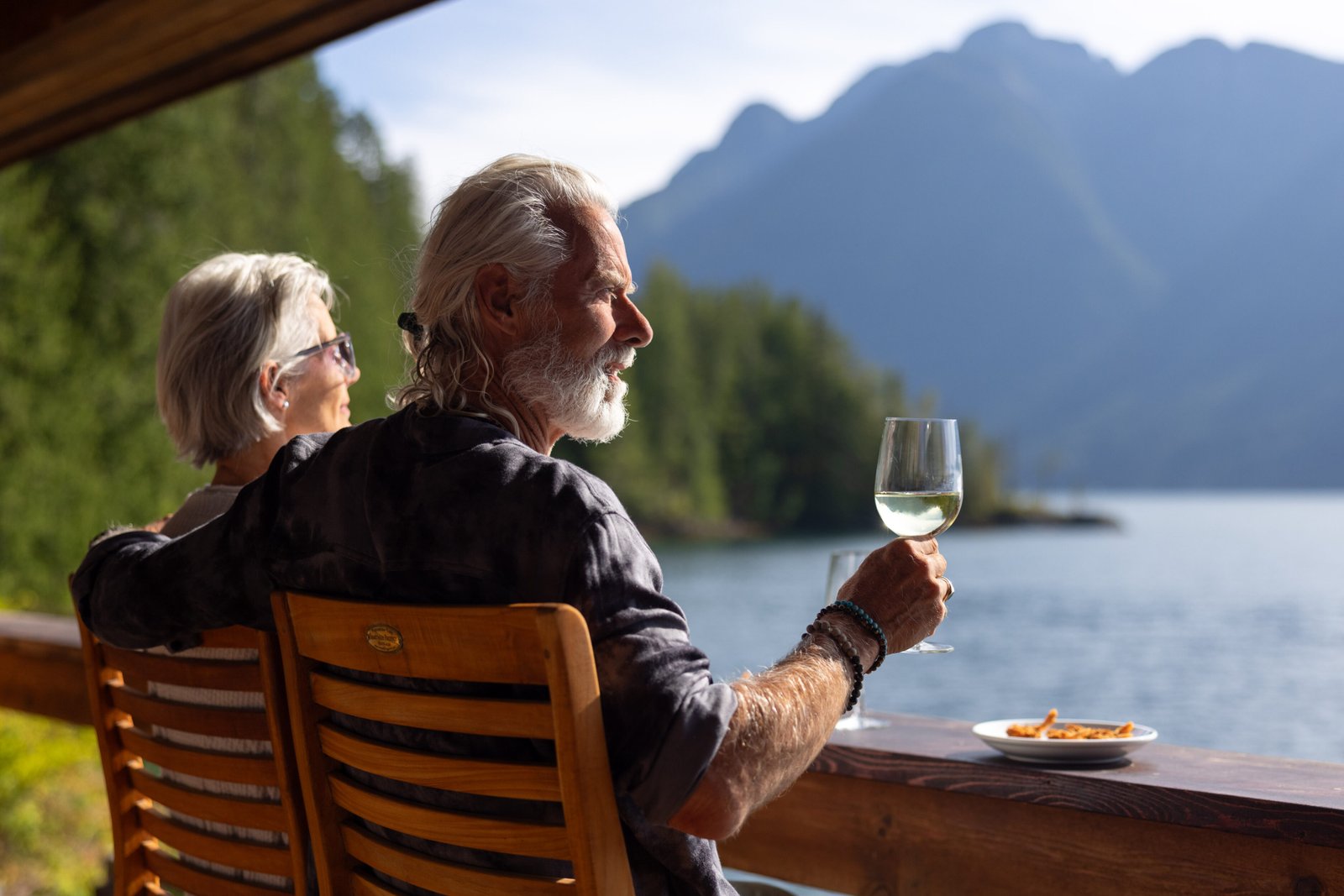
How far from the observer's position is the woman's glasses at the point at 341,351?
173cm

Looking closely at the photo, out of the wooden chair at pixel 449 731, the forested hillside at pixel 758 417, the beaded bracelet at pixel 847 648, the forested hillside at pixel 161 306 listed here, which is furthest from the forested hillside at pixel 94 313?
the forested hillside at pixel 758 417

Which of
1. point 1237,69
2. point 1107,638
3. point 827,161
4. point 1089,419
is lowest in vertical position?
point 1107,638

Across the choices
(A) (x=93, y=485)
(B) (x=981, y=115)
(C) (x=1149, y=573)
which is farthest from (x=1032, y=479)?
(B) (x=981, y=115)

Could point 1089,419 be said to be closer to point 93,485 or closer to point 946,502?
point 93,485

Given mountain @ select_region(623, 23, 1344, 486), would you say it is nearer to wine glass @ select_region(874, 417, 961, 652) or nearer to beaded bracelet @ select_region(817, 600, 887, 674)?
wine glass @ select_region(874, 417, 961, 652)

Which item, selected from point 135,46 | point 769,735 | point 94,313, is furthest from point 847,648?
point 94,313

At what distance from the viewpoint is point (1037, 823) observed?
4.34 ft

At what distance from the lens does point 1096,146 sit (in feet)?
287

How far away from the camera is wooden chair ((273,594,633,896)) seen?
0.85m

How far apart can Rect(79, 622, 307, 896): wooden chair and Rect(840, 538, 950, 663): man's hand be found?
549 mm

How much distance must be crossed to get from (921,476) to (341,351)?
93 centimetres

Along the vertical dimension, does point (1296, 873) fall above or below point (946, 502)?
below

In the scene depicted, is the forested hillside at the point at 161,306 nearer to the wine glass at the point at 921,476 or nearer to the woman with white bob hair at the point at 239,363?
the woman with white bob hair at the point at 239,363

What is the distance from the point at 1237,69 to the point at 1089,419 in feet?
77.6
